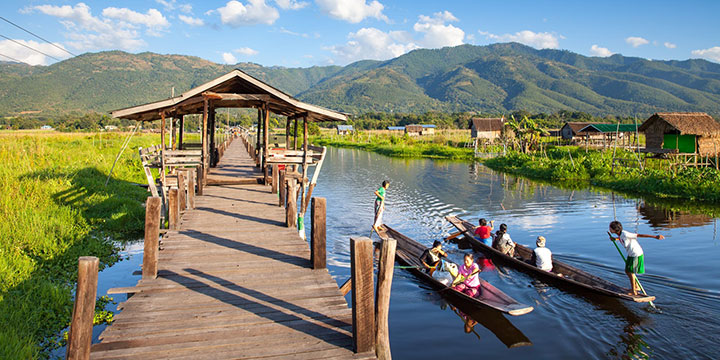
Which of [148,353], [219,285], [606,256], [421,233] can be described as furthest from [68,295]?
[606,256]

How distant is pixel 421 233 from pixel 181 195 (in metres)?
9.03

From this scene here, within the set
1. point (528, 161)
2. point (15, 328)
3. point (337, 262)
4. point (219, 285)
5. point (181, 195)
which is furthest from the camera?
point (528, 161)

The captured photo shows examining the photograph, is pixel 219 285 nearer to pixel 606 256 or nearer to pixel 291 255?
pixel 291 255

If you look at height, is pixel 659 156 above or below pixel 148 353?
above

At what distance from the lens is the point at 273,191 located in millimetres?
13445

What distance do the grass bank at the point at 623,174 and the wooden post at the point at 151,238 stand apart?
2515 centimetres

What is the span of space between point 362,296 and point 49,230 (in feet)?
35.6

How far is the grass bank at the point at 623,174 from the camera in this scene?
22953 mm

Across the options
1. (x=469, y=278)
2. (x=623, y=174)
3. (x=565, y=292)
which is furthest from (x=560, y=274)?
(x=623, y=174)

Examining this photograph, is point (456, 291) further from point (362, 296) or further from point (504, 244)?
point (362, 296)

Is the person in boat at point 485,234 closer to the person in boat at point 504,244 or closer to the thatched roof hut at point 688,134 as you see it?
the person in boat at point 504,244

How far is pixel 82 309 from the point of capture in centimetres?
425

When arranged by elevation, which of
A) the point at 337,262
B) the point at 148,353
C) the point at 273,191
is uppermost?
the point at 273,191

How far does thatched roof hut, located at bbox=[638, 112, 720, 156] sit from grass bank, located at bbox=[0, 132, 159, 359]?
31.8 meters
